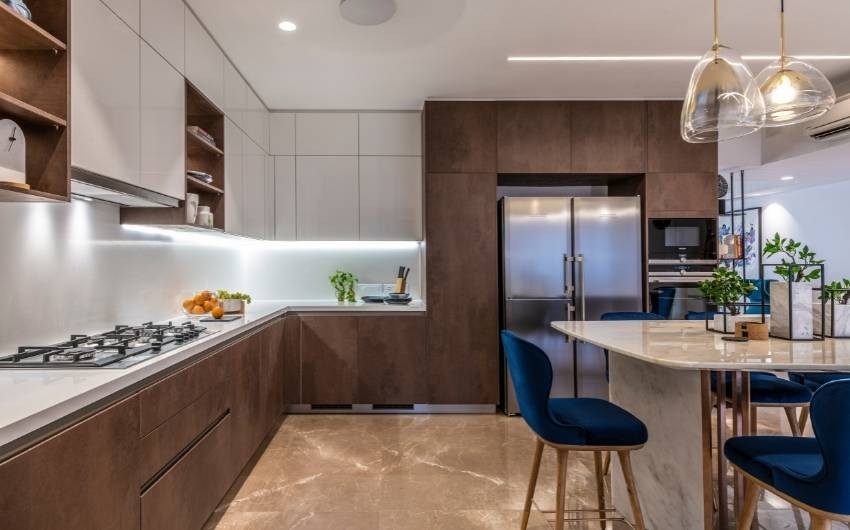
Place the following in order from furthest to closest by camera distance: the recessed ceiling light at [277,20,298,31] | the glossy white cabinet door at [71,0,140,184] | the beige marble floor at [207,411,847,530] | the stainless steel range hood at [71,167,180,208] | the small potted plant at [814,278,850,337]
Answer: the recessed ceiling light at [277,20,298,31], the beige marble floor at [207,411,847,530], the small potted plant at [814,278,850,337], the stainless steel range hood at [71,167,180,208], the glossy white cabinet door at [71,0,140,184]

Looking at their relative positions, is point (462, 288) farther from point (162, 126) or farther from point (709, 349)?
point (162, 126)

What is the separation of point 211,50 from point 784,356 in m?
3.27

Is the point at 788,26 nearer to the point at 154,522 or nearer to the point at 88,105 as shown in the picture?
the point at 88,105

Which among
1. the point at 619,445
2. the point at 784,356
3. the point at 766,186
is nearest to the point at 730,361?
the point at 784,356

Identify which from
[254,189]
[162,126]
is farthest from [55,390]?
[254,189]

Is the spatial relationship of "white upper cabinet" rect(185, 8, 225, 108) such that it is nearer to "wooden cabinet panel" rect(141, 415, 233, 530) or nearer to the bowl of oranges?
the bowl of oranges

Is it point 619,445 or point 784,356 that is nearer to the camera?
point 784,356

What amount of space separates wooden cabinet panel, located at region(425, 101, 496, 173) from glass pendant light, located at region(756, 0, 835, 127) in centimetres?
219

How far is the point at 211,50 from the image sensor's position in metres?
3.01

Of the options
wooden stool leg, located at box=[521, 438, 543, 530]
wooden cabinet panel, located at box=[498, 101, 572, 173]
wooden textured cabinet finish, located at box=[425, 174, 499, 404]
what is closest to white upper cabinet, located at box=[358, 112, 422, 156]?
wooden textured cabinet finish, located at box=[425, 174, 499, 404]

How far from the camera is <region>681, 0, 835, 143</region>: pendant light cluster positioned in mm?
→ 2016

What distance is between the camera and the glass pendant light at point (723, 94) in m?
2.01

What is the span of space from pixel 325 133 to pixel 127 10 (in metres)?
2.49

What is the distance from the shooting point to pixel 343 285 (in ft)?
15.0
